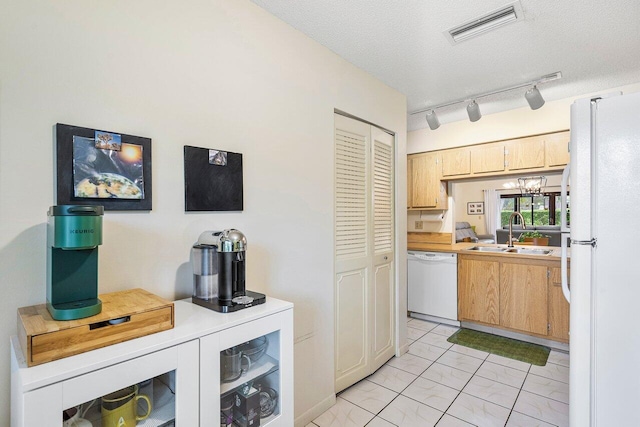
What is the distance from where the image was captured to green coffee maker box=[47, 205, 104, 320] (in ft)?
3.14

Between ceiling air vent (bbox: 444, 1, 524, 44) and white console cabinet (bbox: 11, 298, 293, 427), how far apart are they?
206 centimetres

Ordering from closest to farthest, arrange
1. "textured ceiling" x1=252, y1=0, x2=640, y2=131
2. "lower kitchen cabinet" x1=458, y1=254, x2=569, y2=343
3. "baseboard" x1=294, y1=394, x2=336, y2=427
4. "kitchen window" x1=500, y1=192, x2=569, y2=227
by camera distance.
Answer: "textured ceiling" x1=252, y1=0, x2=640, y2=131
"baseboard" x1=294, y1=394, x2=336, y2=427
"lower kitchen cabinet" x1=458, y1=254, x2=569, y2=343
"kitchen window" x1=500, y1=192, x2=569, y2=227

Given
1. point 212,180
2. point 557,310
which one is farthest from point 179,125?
point 557,310

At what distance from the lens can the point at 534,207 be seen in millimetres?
4086

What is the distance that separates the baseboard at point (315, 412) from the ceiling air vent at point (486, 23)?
265 cm

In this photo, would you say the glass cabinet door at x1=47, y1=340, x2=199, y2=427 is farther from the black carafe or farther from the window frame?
the window frame

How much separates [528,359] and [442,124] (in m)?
2.83

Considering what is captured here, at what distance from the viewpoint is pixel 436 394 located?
8.05ft

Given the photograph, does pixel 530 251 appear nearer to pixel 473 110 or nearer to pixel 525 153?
pixel 525 153

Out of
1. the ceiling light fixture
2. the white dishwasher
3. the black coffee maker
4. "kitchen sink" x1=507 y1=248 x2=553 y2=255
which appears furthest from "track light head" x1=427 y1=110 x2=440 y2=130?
the black coffee maker

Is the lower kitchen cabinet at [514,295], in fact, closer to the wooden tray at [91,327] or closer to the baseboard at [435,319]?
the baseboard at [435,319]

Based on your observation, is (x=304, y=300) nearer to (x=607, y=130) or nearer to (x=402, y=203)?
(x=402, y=203)

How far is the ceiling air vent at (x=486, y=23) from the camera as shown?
194 centimetres

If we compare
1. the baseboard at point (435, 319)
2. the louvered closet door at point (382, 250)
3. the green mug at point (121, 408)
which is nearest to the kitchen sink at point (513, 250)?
the baseboard at point (435, 319)
